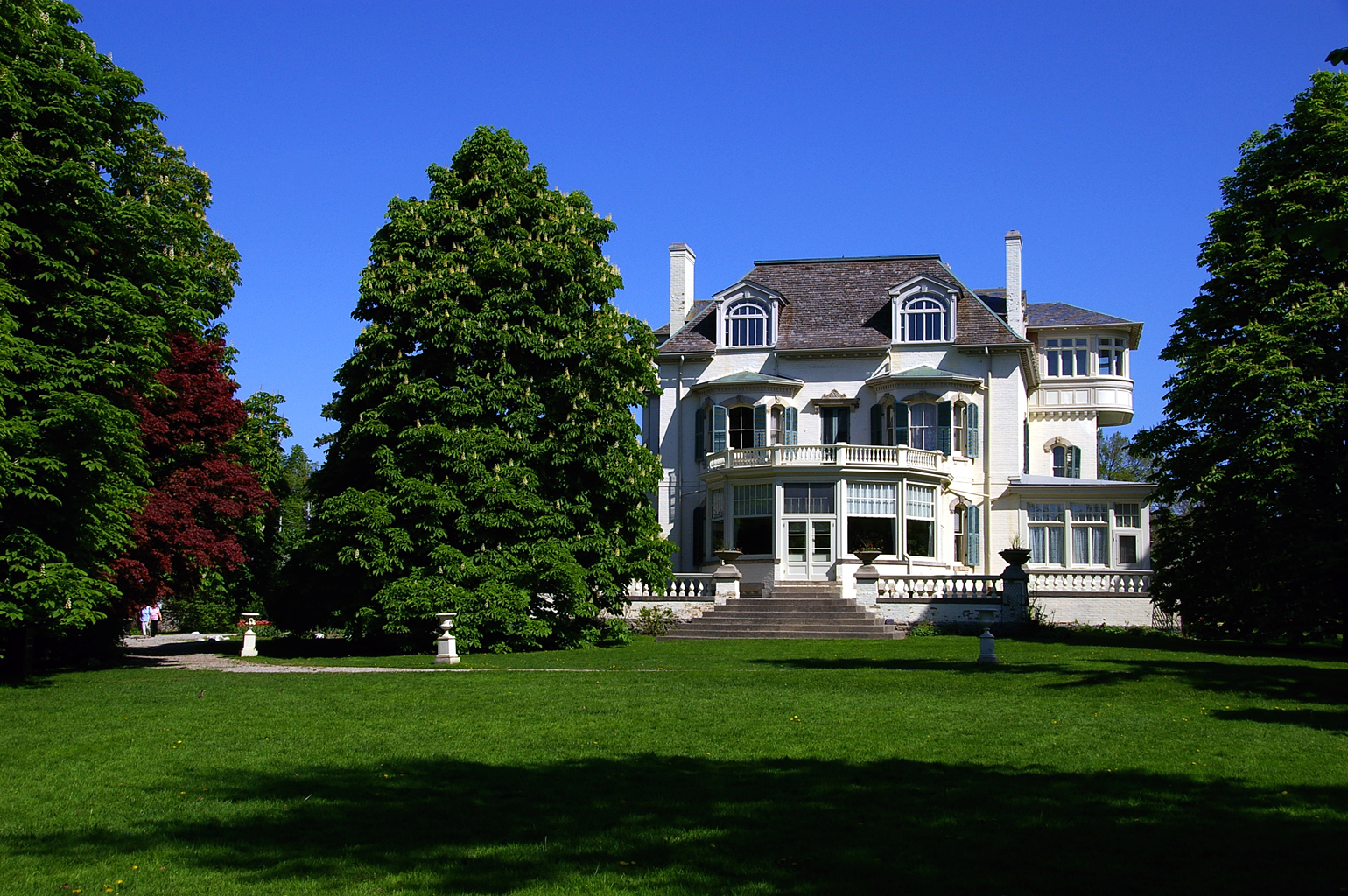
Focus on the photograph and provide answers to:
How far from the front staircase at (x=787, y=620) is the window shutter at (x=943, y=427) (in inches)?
316

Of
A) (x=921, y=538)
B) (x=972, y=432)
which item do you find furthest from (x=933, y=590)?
(x=972, y=432)

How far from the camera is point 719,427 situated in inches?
1607

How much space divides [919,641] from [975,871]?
21713mm

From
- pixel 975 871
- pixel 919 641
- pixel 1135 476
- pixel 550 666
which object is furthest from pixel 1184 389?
pixel 1135 476

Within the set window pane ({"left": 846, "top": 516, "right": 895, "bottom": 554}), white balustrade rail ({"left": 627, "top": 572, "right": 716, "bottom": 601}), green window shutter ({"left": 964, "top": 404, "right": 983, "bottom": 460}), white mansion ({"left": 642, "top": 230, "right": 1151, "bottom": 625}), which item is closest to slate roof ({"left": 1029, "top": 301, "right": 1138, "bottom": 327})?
white mansion ({"left": 642, "top": 230, "right": 1151, "bottom": 625})

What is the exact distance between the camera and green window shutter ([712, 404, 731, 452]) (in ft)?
133

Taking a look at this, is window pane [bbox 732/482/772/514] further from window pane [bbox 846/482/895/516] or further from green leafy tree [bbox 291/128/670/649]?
green leafy tree [bbox 291/128/670/649]

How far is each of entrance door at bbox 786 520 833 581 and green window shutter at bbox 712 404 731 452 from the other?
4.84 m

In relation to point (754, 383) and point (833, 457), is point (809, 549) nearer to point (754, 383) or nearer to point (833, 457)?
point (833, 457)

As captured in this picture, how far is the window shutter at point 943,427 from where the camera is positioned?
129 feet

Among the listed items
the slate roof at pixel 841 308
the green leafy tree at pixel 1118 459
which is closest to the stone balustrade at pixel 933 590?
the slate roof at pixel 841 308

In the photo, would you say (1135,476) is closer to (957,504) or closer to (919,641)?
(957,504)

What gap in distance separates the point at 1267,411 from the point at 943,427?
1436 cm

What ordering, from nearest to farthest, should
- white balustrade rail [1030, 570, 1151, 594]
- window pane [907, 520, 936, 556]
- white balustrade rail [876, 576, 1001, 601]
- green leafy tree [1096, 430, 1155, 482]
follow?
white balustrade rail [876, 576, 1001, 601]
white balustrade rail [1030, 570, 1151, 594]
window pane [907, 520, 936, 556]
green leafy tree [1096, 430, 1155, 482]
